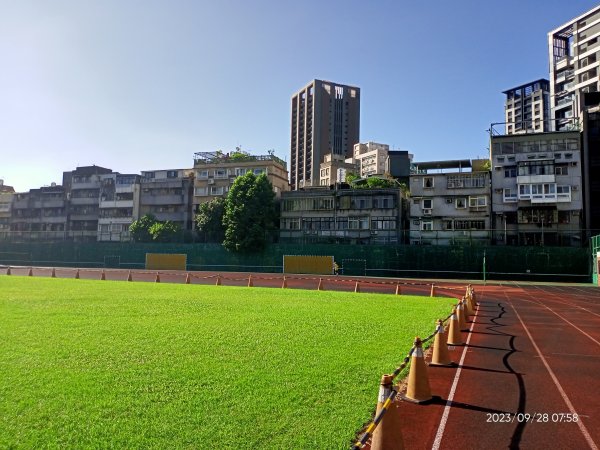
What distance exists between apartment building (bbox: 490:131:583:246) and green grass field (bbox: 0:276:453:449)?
43.6 m

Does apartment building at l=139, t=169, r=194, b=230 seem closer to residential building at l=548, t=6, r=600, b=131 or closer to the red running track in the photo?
residential building at l=548, t=6, r=600, b=131

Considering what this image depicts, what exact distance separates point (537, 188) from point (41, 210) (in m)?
82.0

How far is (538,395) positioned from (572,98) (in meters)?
75.3

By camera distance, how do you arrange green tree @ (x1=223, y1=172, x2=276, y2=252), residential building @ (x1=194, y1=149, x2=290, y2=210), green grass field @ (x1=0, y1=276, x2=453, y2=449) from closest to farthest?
green grass field @ (x1=0, y1=276, x2=453, y2=449)
green tree @ (x1=223, y1=172, x2=276, y2=252)
residential building @ (x1=194, y1=149, x2=290, y2=210)

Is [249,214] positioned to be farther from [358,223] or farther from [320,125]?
[320,125]

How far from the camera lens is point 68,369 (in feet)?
23.9

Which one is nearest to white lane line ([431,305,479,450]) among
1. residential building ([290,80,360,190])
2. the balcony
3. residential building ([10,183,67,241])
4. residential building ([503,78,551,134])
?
the balcony

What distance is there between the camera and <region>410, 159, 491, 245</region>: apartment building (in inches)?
2064

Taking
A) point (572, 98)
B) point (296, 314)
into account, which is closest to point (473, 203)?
point (572, 98)

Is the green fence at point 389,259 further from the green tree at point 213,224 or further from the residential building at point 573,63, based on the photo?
the residential building at point 573,63

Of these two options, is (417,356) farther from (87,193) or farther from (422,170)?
(87,193)

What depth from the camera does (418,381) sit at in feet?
21.8

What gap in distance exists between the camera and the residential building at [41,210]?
267 ft

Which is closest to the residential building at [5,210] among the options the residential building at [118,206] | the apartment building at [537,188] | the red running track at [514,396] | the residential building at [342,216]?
the residential building at [118,206]
